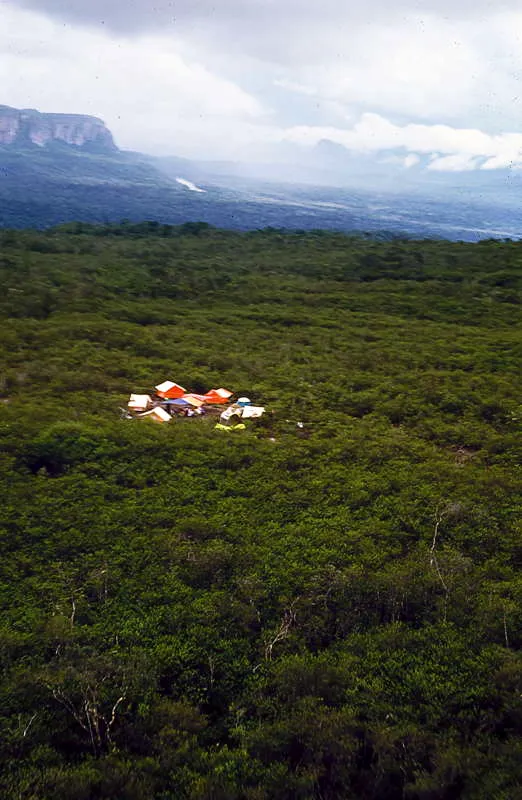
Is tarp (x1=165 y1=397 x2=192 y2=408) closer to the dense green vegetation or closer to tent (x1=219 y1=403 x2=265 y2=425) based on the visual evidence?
tent (x1=219 y1=403 x2=265 y2=425)

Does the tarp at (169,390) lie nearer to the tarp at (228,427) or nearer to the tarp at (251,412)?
the tarp at (251,412)

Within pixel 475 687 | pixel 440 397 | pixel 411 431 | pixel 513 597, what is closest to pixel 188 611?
pixel 475 687

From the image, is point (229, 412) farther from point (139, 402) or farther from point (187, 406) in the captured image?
point (139, 402)

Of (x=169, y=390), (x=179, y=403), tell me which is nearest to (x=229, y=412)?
(x=179, y=403)

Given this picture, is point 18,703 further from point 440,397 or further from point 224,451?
point 440,397

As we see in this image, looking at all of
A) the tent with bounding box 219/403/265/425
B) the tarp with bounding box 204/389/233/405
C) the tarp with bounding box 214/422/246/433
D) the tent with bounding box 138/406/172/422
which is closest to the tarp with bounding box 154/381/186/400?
the tarp with bounding box 204/389/233/405

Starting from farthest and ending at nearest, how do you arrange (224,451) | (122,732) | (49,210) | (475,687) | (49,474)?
(49,210) < (224,451) < (49,474) < (475,687) < (122,732)
